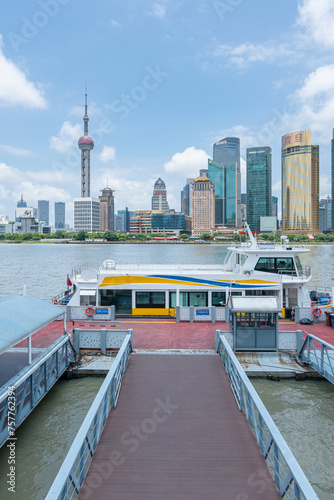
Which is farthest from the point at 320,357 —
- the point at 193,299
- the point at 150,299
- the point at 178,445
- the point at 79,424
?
the point at 150,299

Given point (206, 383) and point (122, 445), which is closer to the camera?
point (122, 445)

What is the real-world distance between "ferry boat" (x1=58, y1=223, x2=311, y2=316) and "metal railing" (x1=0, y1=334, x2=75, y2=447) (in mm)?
6336

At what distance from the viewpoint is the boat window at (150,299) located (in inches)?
759

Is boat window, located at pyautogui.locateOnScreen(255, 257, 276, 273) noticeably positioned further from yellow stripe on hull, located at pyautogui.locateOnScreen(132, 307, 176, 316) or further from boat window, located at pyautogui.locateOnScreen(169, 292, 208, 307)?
yellow stripe on hull, located at pyautogui.locateOnScreen(132, 307, 176, 316)

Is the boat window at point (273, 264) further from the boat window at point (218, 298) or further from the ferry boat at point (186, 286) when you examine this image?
the boat window at point (218, 298)

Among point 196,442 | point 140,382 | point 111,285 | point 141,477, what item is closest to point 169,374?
point 140,382

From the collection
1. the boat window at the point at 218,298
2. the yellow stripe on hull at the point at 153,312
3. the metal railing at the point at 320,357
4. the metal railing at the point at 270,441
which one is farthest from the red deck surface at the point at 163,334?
the metal railing at the point at 270,441

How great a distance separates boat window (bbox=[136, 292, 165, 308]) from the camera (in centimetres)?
1928

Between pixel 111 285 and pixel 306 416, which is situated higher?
pixel 111 285

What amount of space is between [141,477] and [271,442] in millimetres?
2477

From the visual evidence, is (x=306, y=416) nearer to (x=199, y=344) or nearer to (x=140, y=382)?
(x=199, y=344)

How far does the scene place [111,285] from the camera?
63.2 feet

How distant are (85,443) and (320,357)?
920cm

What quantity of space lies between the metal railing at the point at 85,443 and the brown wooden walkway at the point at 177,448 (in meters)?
0.20
